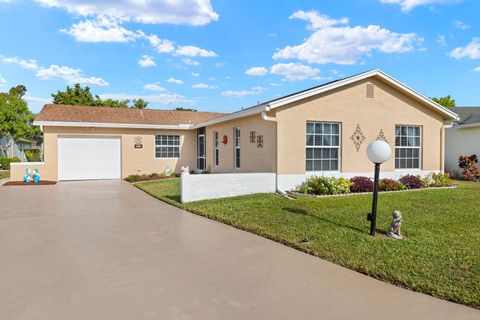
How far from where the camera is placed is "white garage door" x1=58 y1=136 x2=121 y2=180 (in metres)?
15.6

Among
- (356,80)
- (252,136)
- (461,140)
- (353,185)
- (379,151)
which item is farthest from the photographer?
(461,140)

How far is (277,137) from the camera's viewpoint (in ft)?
32.8

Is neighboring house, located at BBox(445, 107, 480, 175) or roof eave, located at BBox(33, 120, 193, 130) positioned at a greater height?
roof eave, located at BBox(33, 120, 193, 130)

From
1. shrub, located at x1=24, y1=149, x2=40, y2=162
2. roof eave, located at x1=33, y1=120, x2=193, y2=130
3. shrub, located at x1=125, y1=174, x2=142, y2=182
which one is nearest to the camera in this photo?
roof eave, located at x1=33, y1=120, x2=193, y2=130

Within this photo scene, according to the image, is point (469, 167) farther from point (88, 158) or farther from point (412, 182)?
point (88, 158)

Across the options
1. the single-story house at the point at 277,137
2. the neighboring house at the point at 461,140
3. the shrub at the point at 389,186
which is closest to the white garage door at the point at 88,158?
the single-story house at the point at 277,137

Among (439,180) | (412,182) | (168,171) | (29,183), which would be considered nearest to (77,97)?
(29,183)

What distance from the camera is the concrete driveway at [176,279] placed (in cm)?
304

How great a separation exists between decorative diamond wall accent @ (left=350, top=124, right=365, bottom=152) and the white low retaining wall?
351 cm

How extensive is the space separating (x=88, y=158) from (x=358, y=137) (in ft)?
43.5

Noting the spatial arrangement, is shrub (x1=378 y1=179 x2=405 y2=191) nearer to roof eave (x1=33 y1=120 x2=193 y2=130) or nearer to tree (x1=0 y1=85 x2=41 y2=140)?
roof eave (x1=33 y1=120 x2=193 y2=130)

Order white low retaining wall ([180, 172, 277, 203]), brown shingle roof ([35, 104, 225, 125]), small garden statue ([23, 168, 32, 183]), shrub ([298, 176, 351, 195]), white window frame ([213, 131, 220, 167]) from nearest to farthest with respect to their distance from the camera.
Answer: white low retaining wall ([180, 172, 277, 203]), shrub ([298, 176, 351, 195]), small garden statue ([23, 168, 32, 183]), white window frame ([213, 131, 220, 167]), brown shingle roof ([35, 104, 225, 125])

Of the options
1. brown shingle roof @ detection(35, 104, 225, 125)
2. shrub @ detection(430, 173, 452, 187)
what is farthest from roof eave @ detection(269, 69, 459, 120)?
brown shingle roof @ detection(35, 104, 225, 125)

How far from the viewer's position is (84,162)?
16031mm
